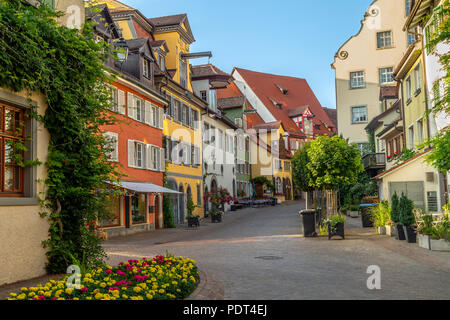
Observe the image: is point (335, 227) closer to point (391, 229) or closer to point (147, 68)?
point (391, 229)

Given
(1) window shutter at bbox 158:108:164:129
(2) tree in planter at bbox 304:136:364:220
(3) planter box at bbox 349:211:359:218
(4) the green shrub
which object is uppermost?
(1) window shutter at bbox 158:108:164:129

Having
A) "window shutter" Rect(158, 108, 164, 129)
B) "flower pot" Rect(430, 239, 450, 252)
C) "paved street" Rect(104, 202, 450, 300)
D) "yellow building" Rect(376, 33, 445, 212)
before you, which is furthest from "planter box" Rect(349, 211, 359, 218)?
"flower pot" Rect(430, 239, 450, 252)

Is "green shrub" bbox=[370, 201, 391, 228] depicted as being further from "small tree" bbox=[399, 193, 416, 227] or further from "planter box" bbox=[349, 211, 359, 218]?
"planter box" bbox=[349, 211, 359, 218]

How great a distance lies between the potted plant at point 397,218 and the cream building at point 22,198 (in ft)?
38.3

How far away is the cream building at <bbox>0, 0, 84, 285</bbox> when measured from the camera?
8.32 metres

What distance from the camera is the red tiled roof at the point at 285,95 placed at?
209 feet

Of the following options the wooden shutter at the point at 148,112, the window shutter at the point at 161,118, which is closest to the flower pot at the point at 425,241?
the wooden shutter at the point at 148,112

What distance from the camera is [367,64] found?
39.8 metres

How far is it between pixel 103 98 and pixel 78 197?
2211 millimetres

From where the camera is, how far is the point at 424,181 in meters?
19.3

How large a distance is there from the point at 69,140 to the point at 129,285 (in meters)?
3.67

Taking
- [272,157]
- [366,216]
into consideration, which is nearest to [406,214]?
[366,216]

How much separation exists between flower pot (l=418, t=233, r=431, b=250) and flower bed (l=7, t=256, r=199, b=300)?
7.60 metres
